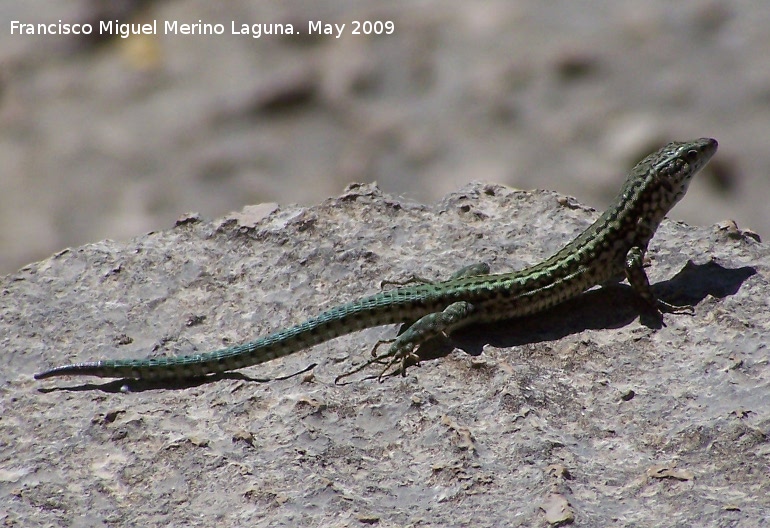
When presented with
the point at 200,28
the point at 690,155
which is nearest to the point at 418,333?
the point at 690,155

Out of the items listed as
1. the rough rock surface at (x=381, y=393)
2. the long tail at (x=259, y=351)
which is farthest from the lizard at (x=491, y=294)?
the rough rock surface at (x=381, y=393)

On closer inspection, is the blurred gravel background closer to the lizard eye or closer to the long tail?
the lizard eye

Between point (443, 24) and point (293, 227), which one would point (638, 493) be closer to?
point (293, 227)

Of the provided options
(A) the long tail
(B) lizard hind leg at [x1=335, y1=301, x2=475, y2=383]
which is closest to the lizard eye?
(B) lizard hind leg at [x1=335, y1=301, x2=475, y2=383]

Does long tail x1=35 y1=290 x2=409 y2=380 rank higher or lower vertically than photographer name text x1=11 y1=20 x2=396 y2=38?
lower

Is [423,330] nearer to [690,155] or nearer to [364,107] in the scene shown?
[690,155]

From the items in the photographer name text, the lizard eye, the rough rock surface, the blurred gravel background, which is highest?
the photographer name text
